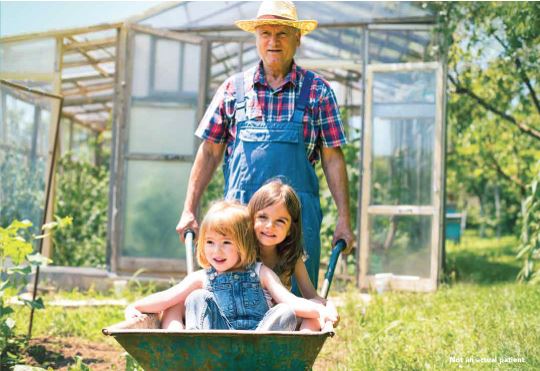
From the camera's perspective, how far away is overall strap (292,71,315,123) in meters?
3.13

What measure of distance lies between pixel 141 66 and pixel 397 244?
10.0ft

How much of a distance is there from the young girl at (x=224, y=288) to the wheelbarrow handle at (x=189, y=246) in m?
0.16

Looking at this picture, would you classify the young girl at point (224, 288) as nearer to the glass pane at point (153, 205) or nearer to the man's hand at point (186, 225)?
the man's hand at point (186, 225)

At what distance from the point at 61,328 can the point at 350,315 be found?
6.41 ft

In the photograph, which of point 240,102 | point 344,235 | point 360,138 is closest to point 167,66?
point 360,138

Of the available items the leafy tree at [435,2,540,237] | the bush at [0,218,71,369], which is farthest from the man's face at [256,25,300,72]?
the leafy tree at [435,2,540,237]

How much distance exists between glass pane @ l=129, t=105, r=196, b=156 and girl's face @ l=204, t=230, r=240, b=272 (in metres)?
5.03

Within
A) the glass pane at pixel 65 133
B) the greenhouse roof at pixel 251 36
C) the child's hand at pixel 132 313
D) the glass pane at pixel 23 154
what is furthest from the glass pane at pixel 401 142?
the glass pane at pixel 65 133

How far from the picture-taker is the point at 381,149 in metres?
7.72

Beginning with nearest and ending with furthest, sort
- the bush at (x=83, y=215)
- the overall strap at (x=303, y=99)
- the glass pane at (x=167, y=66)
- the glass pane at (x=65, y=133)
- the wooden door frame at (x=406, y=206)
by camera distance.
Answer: the overall strap at (x=303, y=99)
the wooden door frame at (x=406, y=206)
the glass pane at (x=167, y=66)
the bush at (x=83, y=215)
the glass pane at (x=65, y=133)

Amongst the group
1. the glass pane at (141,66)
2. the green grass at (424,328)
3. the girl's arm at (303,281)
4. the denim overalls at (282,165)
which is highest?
the glass pane at (141,66)

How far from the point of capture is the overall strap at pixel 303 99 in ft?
10.3

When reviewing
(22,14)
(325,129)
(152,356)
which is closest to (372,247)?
(22,14)

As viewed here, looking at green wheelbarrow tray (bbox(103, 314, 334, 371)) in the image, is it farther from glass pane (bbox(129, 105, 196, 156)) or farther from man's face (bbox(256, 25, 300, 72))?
glass pane (bbox(129, 105, 196, 156))
